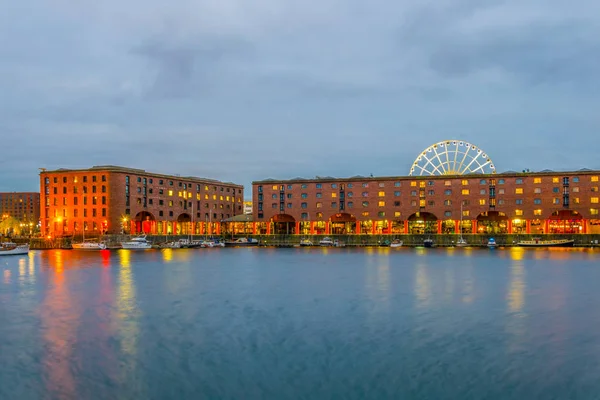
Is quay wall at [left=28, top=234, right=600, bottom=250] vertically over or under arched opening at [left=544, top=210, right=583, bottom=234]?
under

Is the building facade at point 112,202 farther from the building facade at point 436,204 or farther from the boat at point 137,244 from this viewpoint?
the building facade at point 436,204

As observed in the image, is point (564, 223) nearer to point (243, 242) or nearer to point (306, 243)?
point (306, 243)

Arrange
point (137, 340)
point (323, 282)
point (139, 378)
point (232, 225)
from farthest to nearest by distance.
→ point (232, 225)
point (323, 282)
point (137, 340)
point (139, 378)

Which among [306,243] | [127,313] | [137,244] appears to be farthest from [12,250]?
[127,313]

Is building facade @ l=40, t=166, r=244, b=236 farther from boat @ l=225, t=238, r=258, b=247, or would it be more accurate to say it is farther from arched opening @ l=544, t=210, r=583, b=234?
arched opening @ l=544, t=210, r=583, b=234

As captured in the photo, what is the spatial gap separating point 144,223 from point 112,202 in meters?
14.1

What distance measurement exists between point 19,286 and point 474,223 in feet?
352

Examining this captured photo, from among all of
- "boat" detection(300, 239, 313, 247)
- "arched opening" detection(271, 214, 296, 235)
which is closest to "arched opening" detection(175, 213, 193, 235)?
"arched opening" detection(271, 214, 296, 235)

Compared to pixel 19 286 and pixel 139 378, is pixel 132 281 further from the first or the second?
pixel 139 378

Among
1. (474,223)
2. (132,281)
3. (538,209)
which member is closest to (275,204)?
(474,223)

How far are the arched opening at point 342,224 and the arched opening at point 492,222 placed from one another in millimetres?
31358

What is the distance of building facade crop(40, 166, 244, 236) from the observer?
137250mm

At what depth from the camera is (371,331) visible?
31344 mm

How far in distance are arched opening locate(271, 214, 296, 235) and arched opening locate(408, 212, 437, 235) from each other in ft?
101
